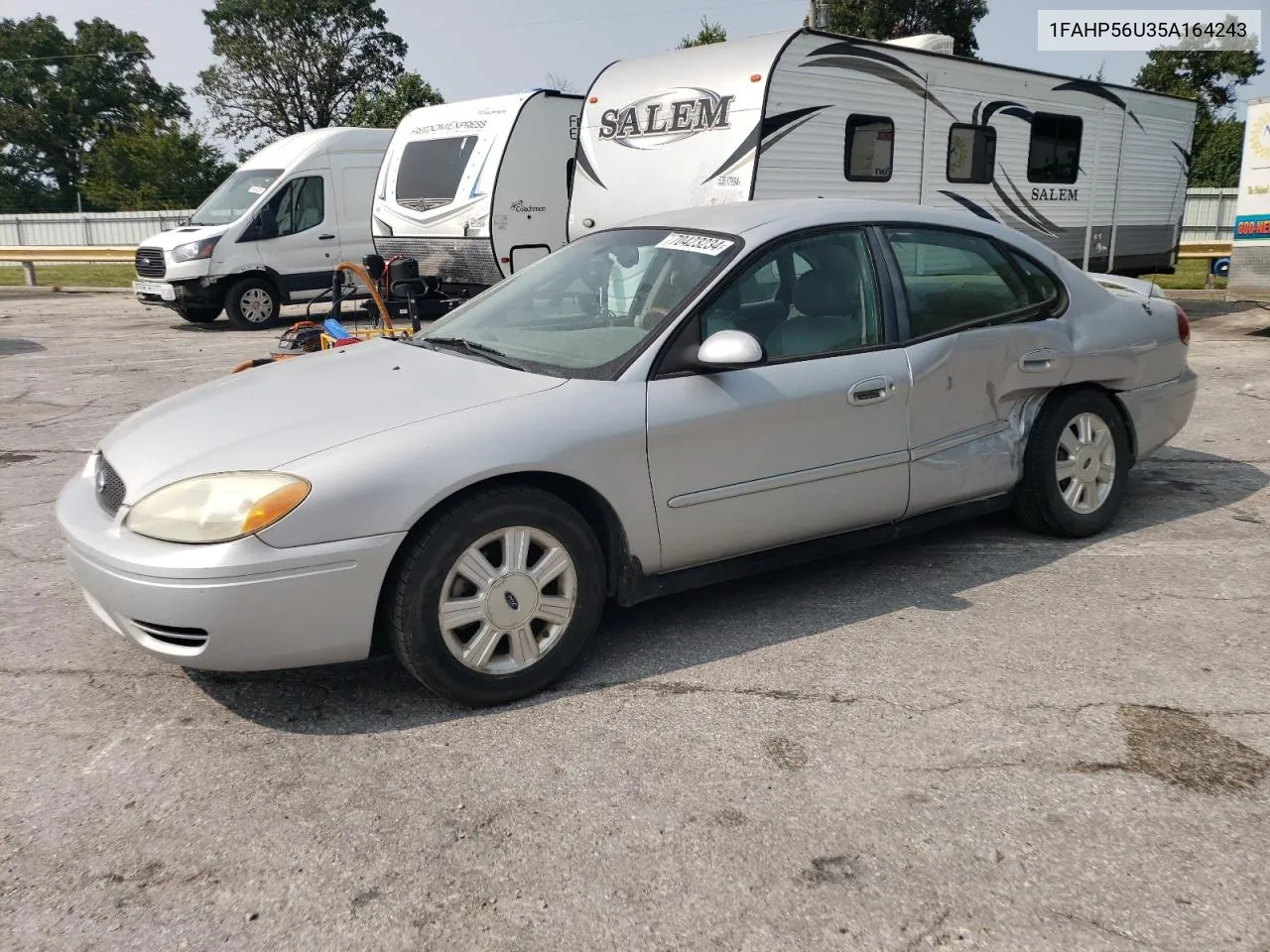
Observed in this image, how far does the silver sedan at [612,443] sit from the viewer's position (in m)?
3.07

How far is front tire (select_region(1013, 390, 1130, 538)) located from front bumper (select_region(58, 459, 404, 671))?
2848mm

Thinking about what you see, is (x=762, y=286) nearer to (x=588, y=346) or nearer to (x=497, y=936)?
(x=588, y=346)

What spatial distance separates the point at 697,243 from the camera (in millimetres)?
4078

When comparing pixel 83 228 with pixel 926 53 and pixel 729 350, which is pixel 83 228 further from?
pixel 729 350

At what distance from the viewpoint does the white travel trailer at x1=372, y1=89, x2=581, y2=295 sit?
508 inches

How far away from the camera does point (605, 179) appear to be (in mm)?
10742

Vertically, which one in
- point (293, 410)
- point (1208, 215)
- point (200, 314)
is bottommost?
point (200, 314)

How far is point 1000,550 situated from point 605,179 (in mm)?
7104

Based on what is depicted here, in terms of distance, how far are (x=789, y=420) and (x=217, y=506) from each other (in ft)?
6.25

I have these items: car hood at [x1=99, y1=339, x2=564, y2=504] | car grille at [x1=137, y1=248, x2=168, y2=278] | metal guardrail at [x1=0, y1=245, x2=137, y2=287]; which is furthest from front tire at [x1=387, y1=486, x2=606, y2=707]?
metal guardrail at [x1=0, y1=245, x2=137, y2=287]

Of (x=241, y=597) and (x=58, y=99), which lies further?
(x=58, y=99)

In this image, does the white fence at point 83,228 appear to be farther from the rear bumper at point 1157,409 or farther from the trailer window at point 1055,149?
the rear bumper at point 1157,409

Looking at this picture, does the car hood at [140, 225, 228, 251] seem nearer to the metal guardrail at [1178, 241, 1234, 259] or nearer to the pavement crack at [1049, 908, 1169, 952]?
the pavement crack at [1049, 908, 1169, 952]

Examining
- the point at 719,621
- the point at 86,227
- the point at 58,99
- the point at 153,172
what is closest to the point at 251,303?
the point at 719,621
